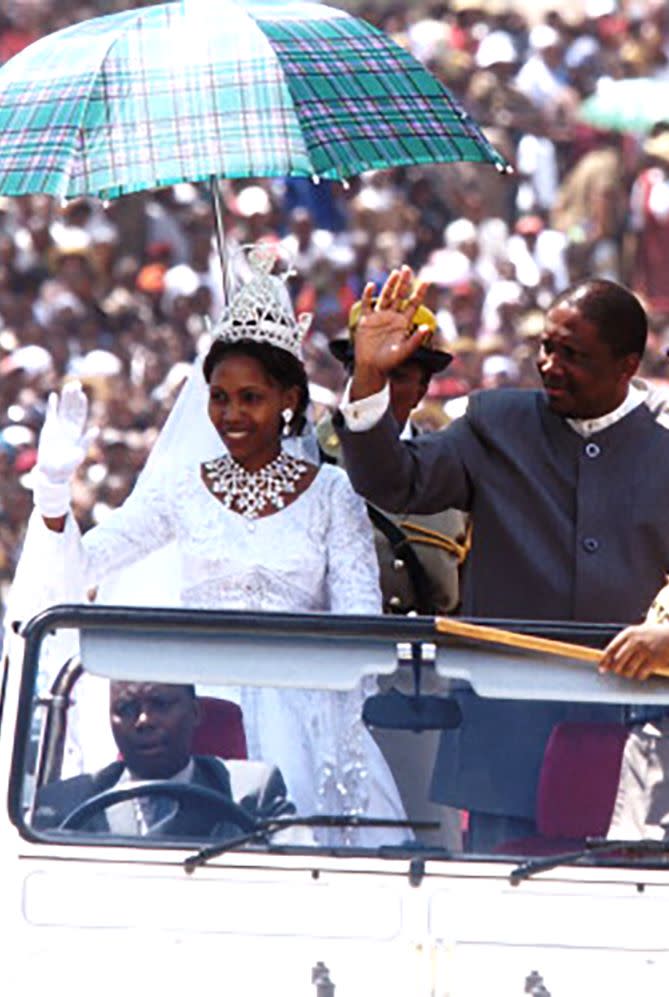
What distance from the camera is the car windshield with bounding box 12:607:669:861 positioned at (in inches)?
218

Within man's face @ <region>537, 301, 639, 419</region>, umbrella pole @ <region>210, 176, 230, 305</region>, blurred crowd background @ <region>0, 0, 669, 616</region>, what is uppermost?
blurred crowd background @ <region>0, 0, 669, 616</region>

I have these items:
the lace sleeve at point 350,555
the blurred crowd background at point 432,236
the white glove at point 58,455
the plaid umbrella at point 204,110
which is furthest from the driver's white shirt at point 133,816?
the blurred crowd background at point 432,236

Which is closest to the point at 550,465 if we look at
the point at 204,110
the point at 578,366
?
the point at 578,366

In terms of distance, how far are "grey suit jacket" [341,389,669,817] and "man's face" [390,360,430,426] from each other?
68 cm

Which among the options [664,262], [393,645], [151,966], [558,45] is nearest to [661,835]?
[393,645]

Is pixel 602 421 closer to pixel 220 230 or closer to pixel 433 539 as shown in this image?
pixel 433 539

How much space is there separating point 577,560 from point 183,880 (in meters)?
1.27

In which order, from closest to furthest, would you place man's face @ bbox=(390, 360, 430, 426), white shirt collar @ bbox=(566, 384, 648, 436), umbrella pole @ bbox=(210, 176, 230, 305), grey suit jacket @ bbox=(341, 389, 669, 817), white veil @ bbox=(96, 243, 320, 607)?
grey suit jacket @ bbox=(341, 389, 669, 817) < white shirt collar @ bbox=(566, 384, 648, 436) < white veil @ bbox=(96, 243, 320, 607) < man's face @ bbox=(390, 360, 430, 426) < umbrella pole @ bbox=(210, 176, 230, 305)

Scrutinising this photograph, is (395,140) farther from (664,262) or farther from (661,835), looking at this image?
(664,262)

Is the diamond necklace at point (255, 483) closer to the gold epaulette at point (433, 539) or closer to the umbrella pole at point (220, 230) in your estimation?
the gold epaulette at point (433, 539)

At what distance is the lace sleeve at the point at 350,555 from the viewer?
638cm

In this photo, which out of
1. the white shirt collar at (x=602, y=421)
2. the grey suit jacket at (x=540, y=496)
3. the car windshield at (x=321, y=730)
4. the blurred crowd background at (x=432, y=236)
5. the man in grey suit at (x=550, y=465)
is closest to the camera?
the car windshield at (x=321, y=730)

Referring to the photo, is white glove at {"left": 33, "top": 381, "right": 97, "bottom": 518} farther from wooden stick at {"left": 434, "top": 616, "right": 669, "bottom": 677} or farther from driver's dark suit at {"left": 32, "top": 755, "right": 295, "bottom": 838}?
wooden stick at {"left": 434, "top": 616, "right": 669, "bottom": 677}

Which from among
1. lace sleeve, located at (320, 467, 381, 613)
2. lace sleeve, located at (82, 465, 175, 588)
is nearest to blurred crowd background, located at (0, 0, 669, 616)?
lace sleeve, located at (82, 465, 175, 588)
